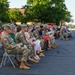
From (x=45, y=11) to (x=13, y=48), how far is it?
56.3m

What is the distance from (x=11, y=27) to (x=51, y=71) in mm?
1915

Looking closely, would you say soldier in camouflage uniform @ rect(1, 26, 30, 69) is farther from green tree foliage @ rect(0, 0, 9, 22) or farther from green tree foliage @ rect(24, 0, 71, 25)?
green tree foliage @ rect(24, 0, 71, 25)

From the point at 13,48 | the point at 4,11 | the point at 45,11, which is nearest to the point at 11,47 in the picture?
the point at 13,48

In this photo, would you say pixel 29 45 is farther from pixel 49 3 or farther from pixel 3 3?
pixel 49 3

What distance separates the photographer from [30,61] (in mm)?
11445

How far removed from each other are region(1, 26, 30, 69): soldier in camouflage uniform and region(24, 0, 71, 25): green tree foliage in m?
55.3

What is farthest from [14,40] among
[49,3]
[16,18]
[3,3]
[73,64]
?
[16,18]

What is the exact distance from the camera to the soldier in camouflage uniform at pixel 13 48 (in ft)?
32.6

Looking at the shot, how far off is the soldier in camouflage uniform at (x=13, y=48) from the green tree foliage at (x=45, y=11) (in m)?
55.3

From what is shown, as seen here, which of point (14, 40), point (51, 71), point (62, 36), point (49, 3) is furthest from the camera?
point (49, 3)

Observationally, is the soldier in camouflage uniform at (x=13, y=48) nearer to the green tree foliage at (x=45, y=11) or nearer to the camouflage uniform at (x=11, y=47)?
the camouflage uniform at (x=11, y=47)

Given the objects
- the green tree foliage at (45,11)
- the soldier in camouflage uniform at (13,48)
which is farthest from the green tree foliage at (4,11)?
the soldier in camouflage uniform at (13,48)

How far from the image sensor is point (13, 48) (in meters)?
10.0

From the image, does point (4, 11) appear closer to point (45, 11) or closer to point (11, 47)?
point (45, 11)
